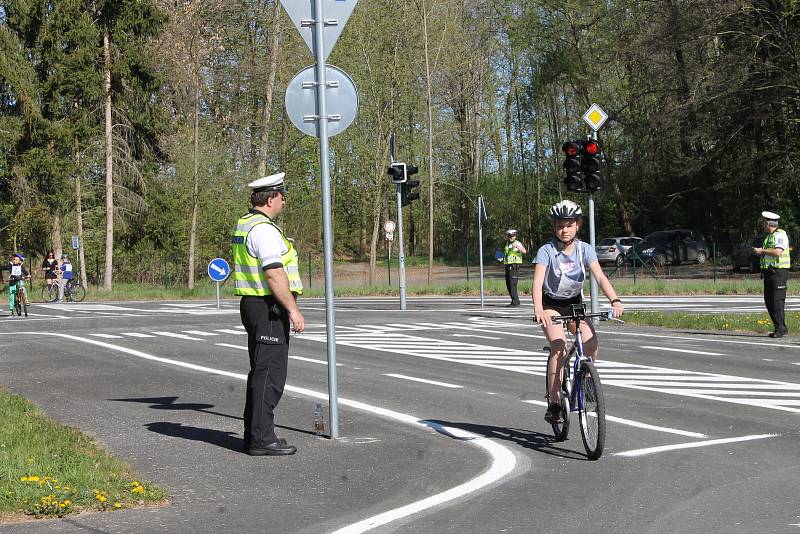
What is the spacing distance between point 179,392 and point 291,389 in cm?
117

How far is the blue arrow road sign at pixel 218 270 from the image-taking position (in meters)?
29.8

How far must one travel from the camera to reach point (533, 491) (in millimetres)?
6961

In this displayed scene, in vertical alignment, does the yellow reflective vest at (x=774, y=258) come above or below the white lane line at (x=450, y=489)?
above

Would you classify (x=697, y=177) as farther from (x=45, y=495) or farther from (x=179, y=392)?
(x=45, y=495)

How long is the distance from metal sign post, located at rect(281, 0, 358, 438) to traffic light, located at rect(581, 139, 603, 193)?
11.7 m

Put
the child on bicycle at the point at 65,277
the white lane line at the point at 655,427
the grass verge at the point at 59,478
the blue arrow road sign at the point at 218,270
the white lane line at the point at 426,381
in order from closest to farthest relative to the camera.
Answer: the grass verge at the point at 59,478 → the white lane line at the point at 655,427 → the white lane line at the point at 426,381 → the blue arrow road sign at the point at 218,270 → the child on bicycle at the point at 65,277

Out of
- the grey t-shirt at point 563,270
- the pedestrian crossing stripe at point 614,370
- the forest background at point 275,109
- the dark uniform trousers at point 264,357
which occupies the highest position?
the forest background at point 275,109

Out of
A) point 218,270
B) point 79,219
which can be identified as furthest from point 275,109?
point 218,270

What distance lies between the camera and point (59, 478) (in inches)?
278

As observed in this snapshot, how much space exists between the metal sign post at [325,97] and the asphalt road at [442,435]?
0.94 meters

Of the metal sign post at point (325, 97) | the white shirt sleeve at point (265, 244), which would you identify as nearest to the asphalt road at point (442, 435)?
the metal sign post at point (325, 97)

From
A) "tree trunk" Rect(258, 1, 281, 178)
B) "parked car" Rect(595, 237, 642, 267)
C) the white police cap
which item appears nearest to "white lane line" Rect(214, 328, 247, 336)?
the white police cap

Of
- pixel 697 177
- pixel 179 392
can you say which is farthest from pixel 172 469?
pixel 697 177

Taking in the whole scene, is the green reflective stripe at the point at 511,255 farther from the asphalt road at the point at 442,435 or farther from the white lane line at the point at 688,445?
the white lane line at the point at 688,445
